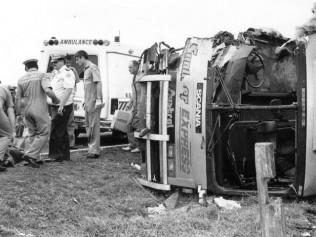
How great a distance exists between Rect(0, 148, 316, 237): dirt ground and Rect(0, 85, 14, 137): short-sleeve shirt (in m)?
0.53

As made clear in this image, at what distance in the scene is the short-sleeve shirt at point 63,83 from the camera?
28.0ft

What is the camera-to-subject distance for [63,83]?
8.59 meters

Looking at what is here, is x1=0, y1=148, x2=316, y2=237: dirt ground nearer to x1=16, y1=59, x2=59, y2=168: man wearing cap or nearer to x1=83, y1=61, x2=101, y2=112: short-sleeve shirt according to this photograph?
x1=16, y1=59, x2=59, y2=168: man wearing cap

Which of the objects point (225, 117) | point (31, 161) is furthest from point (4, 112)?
point (225, 117)

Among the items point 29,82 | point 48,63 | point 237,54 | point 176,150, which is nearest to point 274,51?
point 237,54

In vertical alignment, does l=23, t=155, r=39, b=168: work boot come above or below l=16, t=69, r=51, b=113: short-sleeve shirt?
below

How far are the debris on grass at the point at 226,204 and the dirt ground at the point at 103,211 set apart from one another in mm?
86

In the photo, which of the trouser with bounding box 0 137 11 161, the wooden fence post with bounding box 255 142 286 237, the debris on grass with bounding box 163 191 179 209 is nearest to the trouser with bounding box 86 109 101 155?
the trouser with bounding box 0 137 11 161

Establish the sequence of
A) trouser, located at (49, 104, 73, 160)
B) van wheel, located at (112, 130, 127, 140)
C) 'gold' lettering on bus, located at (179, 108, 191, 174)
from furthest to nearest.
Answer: van wheel, located at (112, 130, 127, 140) < trouser, located at (49, 104, 73, 160) < 'gold' lettering on bus, located at (179, 108, 191, 174)

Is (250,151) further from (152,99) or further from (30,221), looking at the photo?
(30,221)

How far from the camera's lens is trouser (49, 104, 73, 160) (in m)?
8.38

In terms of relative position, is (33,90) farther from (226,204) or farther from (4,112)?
(226,204)

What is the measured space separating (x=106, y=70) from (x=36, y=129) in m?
4.16

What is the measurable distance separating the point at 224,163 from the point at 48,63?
686 centimetres
